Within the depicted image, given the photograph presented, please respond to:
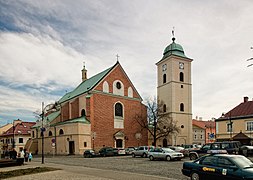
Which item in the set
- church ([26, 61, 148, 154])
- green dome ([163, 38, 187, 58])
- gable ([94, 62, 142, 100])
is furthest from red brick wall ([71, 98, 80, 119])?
green dome ([163, 38, 187, 58])

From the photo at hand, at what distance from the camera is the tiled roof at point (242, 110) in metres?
47.2

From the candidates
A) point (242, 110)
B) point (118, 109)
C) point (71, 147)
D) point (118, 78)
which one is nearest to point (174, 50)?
point (118, 78)

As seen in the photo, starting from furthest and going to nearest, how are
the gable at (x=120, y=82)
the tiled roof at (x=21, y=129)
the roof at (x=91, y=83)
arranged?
the tiled roof at (x=21, y=129)
the roof at (x=91, y=83)
the gable at (x=120, y=82)

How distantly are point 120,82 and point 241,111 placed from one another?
74.8 feet

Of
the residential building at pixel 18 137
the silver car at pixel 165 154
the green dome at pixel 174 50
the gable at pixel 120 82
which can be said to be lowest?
the residential building at pixel 18 137

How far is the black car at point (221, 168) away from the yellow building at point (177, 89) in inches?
1766

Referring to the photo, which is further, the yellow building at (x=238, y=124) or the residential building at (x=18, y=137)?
the residential building at (x=18, y=137)

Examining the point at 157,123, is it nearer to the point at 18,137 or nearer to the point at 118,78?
the point at 118,78

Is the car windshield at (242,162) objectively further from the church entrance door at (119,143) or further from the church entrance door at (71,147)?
the church entrance door at (119,143)

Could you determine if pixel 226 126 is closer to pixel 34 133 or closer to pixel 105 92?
pixel 105 92

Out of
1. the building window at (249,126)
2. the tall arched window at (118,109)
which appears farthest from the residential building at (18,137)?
the building window at (249,126)

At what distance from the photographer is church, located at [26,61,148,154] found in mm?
47988

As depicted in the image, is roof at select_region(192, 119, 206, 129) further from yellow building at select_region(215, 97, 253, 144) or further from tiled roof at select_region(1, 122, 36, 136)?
tiled roof at select_region(1, 122, 36, 136)

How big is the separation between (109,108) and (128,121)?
495cm
